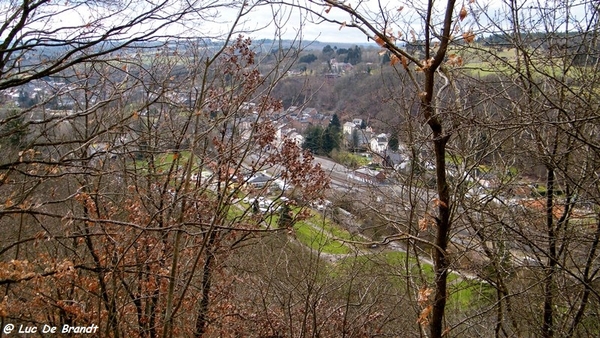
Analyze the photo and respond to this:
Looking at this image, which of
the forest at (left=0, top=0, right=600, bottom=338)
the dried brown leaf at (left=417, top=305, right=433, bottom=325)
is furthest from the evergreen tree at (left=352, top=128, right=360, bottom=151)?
the dried brown leaf at (left=417, top=305, right=433, bottom=325)

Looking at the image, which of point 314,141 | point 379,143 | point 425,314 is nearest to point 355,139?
point 314,141

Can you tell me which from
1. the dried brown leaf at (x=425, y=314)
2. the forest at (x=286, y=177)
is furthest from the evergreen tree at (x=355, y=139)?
the dried brown leaf at (x=425, y=314)

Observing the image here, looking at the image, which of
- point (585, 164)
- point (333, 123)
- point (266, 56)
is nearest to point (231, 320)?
point (266, 56)

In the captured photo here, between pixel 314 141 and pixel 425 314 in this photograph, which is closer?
pixel 425 314

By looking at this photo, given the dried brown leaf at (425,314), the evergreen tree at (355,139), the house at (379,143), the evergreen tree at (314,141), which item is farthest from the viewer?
the evergreen tree at (314,141)

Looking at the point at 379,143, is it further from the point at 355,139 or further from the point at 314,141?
the point at 314,141

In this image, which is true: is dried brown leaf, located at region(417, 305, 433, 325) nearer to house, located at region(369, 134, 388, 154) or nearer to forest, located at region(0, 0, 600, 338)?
forest, located at region(0, 0, 600, 338)

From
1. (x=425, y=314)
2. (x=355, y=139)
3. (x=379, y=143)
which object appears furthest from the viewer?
(x=355, y=139)

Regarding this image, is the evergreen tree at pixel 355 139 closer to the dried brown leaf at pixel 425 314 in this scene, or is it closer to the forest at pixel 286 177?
the forest at pixel 286 177
